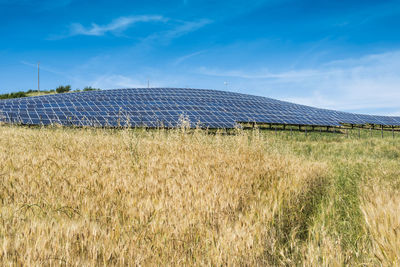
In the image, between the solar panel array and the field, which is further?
the solar panel array

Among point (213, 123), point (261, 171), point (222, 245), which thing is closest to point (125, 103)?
point (213, 123)

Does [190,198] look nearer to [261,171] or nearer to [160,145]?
[261,171]

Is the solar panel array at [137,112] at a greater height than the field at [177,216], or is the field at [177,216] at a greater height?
the solar panel array at [137,112]

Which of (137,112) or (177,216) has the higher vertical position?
(137,112)

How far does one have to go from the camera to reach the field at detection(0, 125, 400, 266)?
1.76 m

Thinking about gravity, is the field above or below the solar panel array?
below

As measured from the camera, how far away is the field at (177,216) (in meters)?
1.76

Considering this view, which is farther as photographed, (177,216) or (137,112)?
(137,112)

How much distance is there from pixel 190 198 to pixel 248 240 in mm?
953

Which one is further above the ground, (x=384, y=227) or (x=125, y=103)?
(x=125, y=103)

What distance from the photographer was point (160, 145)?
616 centimetres

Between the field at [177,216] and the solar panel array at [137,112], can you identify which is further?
the solar panel array at [137,112]

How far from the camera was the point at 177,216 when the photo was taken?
2.34 metres

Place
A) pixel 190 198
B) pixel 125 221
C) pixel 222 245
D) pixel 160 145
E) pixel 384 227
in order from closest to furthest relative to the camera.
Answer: pixel 222 245
pixel 384 227
pixel 125 221
pixel 190 198
pixel 160 145
